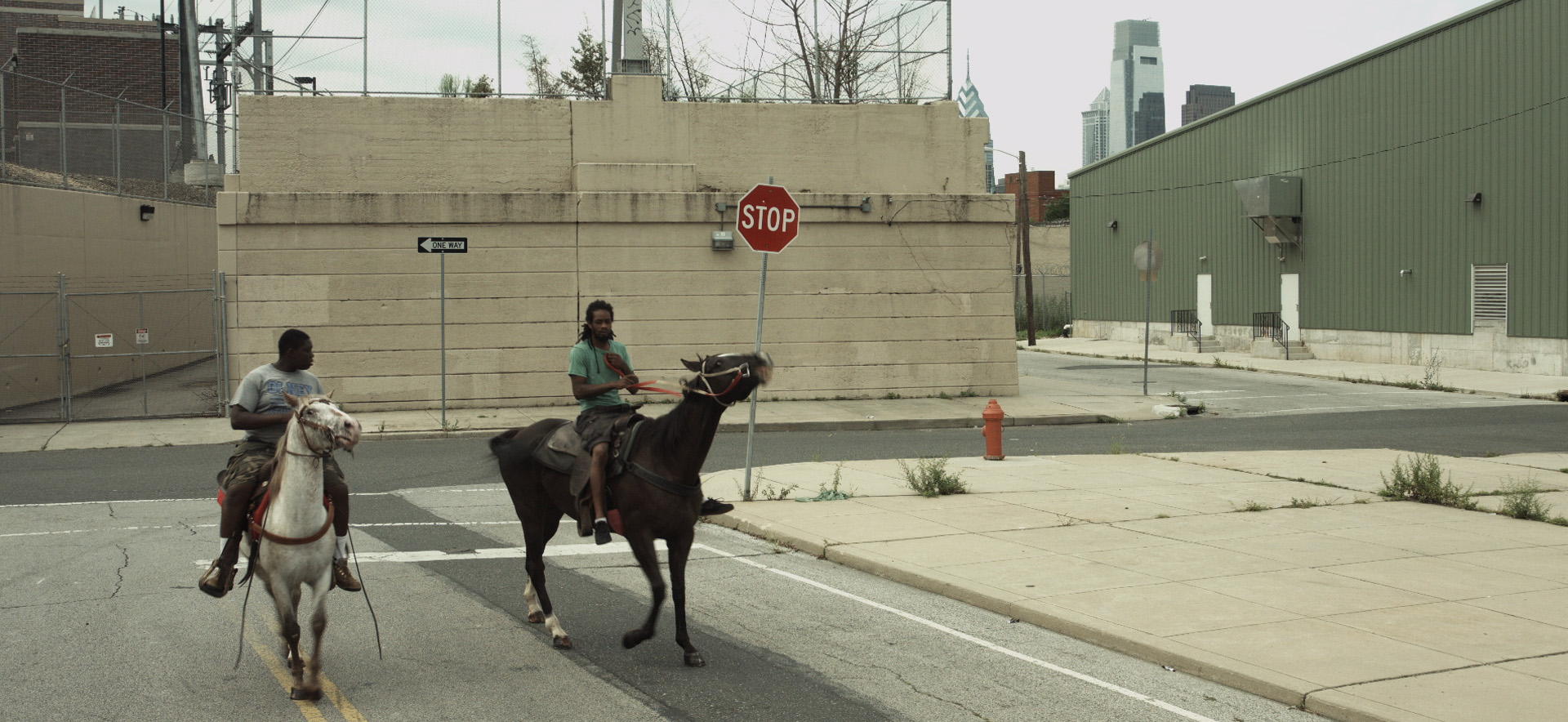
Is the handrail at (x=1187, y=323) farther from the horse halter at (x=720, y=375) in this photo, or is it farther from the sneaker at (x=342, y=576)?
the sneaker at (x=342, y=576)

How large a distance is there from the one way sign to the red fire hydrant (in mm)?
8816

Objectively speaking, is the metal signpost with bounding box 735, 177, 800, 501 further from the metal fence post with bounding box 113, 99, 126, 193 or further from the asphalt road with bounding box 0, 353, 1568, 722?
the metal fence post with bounding box 113, 99, 126, 193

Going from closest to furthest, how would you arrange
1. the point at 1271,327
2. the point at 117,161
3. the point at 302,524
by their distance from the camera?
the point at 302,524, the point at 117,161, the point at 1271,327

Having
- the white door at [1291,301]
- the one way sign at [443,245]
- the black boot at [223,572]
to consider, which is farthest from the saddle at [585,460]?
the white door at [1291,301]

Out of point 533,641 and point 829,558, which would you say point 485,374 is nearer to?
point 829,558

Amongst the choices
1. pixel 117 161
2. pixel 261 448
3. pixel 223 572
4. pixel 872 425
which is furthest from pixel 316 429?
pixel 117 161

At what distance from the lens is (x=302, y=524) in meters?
6.23

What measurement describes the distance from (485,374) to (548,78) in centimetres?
1297

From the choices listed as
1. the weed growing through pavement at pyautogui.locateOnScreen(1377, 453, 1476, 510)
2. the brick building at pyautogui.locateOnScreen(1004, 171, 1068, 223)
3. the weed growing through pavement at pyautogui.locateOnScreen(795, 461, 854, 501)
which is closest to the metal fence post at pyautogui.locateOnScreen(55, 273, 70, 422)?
the weed growing through pavement at pyautogui.locateOnScreen(795, 461, 854, 501)

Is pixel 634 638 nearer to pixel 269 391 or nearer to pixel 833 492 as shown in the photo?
pixel 269 391

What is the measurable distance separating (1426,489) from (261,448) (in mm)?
10463

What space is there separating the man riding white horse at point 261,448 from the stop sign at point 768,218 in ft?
21.2

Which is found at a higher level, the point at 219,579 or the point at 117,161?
the point at 117,161

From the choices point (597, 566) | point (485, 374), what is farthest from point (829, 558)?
point (485, 374)
